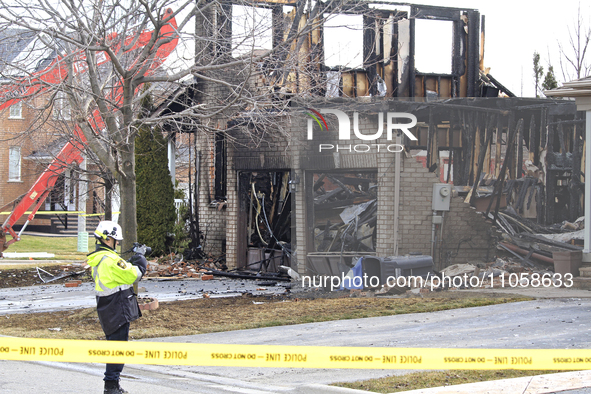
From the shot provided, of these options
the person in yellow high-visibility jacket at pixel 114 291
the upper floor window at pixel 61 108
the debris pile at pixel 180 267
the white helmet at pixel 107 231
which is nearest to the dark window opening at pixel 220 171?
the debris pile at pixel 180 267

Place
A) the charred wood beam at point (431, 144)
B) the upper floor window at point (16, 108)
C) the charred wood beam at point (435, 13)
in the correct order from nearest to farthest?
the charred wood beam at point (431, 144), the upper floor window at point (16, 108), the charred wood beam at point (435, 13)

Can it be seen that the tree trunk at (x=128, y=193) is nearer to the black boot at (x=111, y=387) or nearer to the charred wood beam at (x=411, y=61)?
the black boot at (x=111, y=387)

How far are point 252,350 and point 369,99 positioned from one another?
7165 millimetres

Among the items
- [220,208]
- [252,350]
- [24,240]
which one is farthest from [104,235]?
[24,240]

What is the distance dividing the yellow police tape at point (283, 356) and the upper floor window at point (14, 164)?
3012 centimetres

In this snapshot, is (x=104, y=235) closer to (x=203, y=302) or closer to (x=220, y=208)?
(x=203, y=302)

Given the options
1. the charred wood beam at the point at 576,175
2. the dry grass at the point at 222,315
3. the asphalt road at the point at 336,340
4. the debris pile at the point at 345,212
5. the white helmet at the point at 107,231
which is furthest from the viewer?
the debris pile at the point at 345,212

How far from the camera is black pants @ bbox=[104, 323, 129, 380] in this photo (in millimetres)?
5824

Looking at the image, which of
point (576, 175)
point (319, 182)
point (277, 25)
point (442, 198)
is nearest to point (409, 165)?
point (442, 198)

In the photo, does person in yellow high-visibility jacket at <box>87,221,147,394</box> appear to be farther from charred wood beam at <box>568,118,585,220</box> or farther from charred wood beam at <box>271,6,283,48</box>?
charred wood beam at <box>568,118,585,220</box>

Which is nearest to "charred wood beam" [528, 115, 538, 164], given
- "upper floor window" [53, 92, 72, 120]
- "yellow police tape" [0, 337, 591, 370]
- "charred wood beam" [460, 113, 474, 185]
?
"charred wood beam" [460, 113, 474, 185]

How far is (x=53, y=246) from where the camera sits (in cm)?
2552

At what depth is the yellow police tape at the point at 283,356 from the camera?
17.3ft

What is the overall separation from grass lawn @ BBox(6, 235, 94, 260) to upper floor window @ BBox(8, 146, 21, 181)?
5709mm
